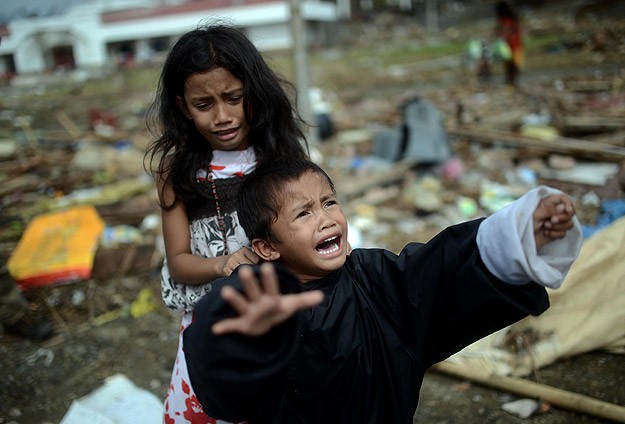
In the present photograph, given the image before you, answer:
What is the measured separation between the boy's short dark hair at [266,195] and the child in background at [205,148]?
0.42ft

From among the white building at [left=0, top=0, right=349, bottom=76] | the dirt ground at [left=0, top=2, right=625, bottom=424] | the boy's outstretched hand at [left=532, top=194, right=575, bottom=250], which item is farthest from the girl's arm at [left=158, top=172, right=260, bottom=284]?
the white building at [left=0, top=0, right=349, bottom=76]

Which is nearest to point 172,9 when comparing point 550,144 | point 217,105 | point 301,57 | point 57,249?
point 301,57

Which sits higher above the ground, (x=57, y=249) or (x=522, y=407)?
(x=57, y=249)

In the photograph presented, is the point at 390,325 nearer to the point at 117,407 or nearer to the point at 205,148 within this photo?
the point at 205,148

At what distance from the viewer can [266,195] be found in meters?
1.48

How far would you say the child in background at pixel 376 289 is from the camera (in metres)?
1.25

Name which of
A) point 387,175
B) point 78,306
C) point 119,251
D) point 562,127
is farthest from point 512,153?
point 78,306

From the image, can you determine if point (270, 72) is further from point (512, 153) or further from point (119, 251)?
point (512, 153)

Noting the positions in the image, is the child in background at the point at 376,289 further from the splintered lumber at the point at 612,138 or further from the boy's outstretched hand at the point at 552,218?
the splintered lumber at the point at 612,138

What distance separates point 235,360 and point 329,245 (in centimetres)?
52

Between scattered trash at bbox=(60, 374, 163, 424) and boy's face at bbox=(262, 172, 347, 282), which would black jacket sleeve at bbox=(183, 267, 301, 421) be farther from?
scattered trash at bbox=(60, 374, 163, 424)

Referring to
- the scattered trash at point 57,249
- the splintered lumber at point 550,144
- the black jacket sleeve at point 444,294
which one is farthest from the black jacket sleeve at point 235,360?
the splintered lumber at point 550,144

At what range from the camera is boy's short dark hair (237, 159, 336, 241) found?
146cm

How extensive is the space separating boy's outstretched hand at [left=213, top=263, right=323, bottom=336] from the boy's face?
396 mm
